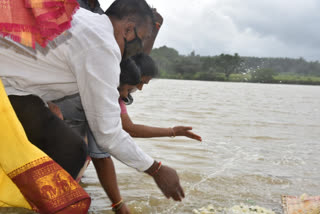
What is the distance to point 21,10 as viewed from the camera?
2074mm

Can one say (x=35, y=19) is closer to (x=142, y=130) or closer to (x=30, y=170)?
(x=30, y=170)

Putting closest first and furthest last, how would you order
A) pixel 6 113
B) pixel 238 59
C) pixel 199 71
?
pixel 6 113 < pixel 238 59 < pixel 199 71

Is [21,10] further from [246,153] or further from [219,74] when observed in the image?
[219,74]

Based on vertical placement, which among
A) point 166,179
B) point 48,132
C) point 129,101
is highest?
point 129,101

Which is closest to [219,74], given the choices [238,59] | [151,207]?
[238,59]

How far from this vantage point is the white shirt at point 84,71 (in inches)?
79.4

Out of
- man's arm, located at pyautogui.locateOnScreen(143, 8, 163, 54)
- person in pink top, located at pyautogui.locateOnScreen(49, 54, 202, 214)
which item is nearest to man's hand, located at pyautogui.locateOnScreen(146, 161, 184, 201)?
person in pink top, located at pyautogui.locateOnScreen(49, 54, 202, 214)

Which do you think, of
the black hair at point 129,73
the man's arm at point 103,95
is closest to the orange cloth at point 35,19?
the man's arm at point 103,95

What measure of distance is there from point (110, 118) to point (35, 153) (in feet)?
1.36

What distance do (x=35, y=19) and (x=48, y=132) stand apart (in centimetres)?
62

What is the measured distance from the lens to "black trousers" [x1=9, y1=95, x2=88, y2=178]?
2205mm

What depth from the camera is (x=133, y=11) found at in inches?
90.4

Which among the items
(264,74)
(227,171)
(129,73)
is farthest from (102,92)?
(264,74)

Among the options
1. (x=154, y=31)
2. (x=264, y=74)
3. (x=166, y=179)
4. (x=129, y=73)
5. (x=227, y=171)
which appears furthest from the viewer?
(x=264, y=74)
